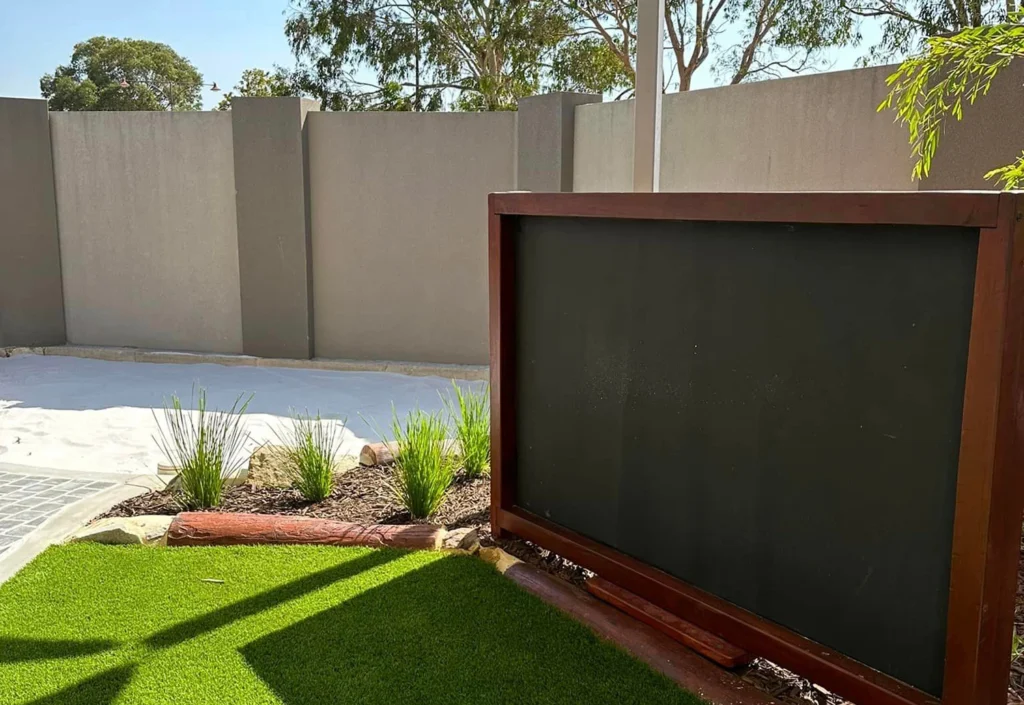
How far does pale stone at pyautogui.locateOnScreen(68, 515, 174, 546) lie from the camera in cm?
362

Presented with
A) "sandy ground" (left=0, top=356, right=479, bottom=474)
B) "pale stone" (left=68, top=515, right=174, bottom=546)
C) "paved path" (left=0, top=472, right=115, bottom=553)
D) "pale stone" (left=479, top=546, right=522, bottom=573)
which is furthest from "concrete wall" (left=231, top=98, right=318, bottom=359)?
"pale stone" (left=479, top=546, right=522, bottom=573)

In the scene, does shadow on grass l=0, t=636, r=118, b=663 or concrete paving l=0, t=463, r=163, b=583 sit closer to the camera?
shadow on grass l=0, t=636, r=118, b=663

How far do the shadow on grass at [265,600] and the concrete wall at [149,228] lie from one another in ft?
19.0

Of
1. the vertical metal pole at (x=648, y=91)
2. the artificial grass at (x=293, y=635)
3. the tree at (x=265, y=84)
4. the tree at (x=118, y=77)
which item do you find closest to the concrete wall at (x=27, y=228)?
the artificial grass at (x=293, y=635)

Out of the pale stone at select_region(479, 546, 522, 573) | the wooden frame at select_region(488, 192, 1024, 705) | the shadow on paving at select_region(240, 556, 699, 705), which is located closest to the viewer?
the wooden frame at select_region(488, 192, 1024, 705)

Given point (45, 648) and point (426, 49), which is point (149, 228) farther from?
point (426, 49)

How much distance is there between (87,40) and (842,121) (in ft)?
148

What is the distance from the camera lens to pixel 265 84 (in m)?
30.5

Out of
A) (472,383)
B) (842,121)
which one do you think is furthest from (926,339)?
(472,383)

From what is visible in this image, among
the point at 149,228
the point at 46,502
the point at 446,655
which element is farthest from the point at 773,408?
the point at 149,228

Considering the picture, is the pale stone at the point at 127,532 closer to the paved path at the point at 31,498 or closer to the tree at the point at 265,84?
the paved path at the point at 31,498

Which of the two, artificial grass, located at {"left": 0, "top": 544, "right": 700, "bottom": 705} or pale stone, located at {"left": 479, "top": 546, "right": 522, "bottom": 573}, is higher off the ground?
pale stone, located at {"left": 479, "top": 546, "right": 522, "bottom": 573}

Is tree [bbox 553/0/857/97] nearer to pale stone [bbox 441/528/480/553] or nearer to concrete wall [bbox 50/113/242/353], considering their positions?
concrete wall [bbox 50/113/242/353]

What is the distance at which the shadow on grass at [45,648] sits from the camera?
2.74 m
